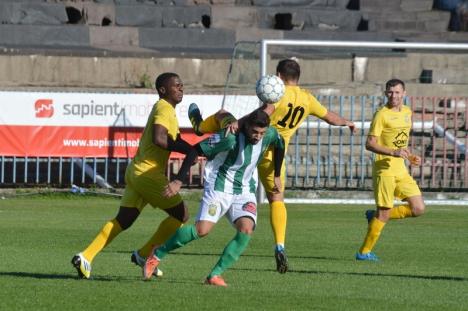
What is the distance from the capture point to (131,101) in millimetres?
26062

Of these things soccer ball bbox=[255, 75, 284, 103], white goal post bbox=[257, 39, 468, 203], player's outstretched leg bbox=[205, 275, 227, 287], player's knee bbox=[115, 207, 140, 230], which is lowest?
player's outstretched leg bbox=[205, 275, 227, 287]

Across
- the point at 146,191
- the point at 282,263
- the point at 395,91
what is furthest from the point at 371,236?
the point at 146,191

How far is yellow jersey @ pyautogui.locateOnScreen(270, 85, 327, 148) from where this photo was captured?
14.7m

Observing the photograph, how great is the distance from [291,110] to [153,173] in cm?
287

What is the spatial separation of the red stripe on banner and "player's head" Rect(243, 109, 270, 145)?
14655 mm

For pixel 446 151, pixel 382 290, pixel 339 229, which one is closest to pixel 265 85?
pixel 382 290

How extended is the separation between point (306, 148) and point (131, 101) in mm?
3999

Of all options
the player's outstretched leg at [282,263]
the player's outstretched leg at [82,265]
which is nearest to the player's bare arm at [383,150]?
the player's outstretched leg at [282,263]

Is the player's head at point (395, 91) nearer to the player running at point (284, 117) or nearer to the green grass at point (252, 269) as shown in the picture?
the player running at point (284, 117)

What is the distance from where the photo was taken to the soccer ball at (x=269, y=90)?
44.0ft

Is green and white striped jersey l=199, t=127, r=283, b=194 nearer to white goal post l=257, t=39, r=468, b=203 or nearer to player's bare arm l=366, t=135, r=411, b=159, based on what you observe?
player's bare arm l=366, t=135, r=411, b=159

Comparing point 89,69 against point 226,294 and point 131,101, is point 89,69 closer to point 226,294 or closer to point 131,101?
point 131,101

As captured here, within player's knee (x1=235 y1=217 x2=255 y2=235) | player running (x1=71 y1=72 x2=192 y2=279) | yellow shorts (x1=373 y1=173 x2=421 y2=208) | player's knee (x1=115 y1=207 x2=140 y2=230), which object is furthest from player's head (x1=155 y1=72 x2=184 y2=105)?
yellow shorts (x1=373 y1=173 x2=421 y2=208)

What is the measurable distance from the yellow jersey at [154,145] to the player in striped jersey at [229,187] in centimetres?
66
